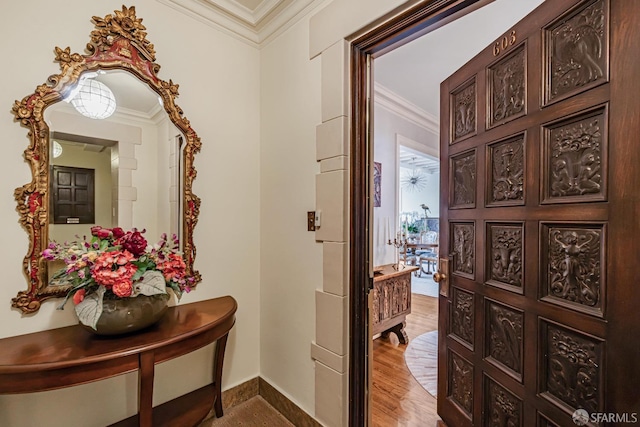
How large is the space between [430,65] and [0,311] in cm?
329

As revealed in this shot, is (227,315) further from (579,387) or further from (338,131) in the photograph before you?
(579,387)

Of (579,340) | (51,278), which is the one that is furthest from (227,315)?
(579,340)

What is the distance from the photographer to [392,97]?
10.3 ft

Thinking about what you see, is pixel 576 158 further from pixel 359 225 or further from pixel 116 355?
pixel 116 355

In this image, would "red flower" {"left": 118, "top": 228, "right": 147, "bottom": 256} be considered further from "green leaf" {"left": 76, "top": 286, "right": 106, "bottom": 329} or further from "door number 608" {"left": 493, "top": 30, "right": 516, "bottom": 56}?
"door number 608" {"left": 493, "top": 30, "right": 516, "bottom": 56}

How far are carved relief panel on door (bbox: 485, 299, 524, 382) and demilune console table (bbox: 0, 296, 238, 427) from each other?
1.37 metres

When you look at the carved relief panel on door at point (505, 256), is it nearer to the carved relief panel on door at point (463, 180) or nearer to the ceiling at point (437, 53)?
the carved relief panel on door at point (463, 180)

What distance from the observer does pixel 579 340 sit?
981 mm

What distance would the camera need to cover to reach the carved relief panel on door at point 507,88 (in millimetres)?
1198

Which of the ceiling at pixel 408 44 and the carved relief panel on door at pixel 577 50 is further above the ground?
the ceiling at pixel 408 44

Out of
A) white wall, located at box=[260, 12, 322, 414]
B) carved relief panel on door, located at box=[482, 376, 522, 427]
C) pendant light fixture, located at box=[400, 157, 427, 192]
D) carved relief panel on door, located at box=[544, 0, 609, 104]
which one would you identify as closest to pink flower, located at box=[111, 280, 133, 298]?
white wall, located at box=[260, 12, 322, 414]

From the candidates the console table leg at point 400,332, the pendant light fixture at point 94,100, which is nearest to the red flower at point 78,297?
the pendant light fixture at point 94,100

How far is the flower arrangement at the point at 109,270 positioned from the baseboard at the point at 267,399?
3.29 feet

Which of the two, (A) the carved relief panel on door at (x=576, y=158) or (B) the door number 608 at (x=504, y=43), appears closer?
(A) the carved relief panel on door at (x=576, y=158)
